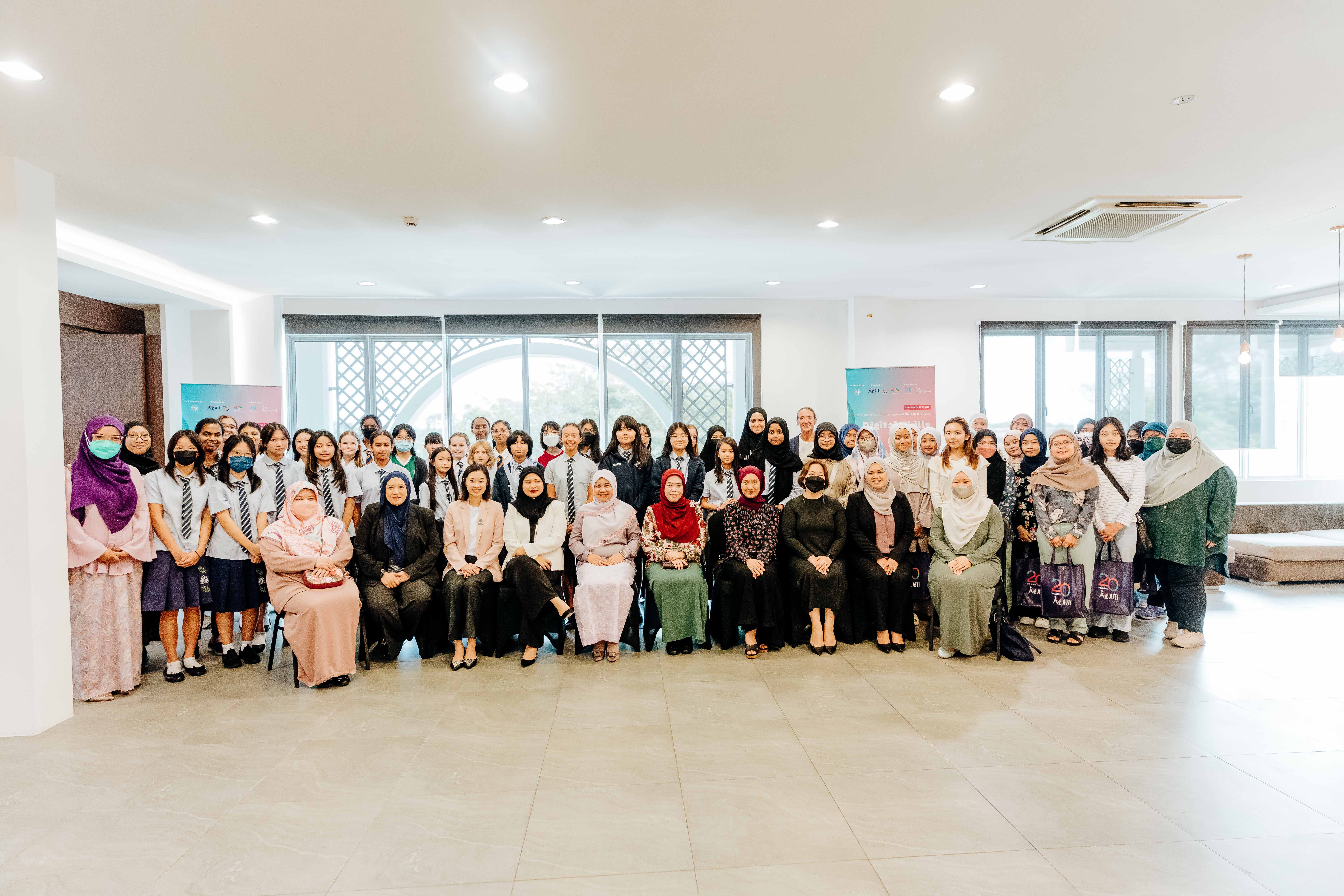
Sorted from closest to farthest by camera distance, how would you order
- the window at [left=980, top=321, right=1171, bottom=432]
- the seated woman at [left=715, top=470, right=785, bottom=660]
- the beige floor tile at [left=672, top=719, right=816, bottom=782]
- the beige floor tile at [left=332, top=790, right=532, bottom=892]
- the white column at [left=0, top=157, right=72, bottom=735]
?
the beige floor tile at [left=332, top=790, right=532, bottom=892] → the beige floor tile at [left=672, top=719, right=816, bottom=782] → the white column at [left=0, top=157, right=72, bottom=735] → the seated woman at [left=715, top=470, right=785, bottom=660] → the window at [left=980, top=321, right=1171, bottom=432]

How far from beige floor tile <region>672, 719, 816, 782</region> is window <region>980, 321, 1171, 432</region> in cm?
657

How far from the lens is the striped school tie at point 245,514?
14.3 ft

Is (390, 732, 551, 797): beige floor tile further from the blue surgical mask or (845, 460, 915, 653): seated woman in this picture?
the blue surgical mask

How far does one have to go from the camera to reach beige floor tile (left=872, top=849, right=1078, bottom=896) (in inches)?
84.7

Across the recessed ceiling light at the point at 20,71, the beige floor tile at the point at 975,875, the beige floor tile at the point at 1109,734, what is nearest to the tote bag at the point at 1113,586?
the beige floor tile at the point at 1109,734

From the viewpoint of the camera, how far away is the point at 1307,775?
2.85 metres

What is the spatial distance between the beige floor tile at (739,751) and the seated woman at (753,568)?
1111 mm

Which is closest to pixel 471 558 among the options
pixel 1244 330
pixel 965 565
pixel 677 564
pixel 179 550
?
pixel 677 564

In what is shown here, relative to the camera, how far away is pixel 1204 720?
3.38 meters

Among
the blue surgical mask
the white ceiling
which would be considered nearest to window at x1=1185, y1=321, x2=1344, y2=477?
the white ceiling

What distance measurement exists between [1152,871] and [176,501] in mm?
5031

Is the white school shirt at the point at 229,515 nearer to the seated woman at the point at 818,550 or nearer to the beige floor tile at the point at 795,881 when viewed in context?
the seated woman at the point at 818,550

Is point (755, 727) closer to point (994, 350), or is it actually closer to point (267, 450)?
point (267, 450)

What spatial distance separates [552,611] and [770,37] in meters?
3.43
